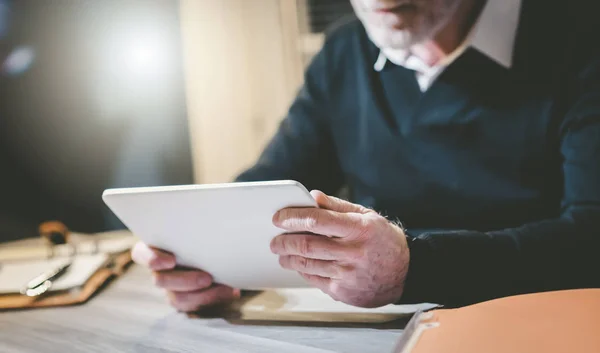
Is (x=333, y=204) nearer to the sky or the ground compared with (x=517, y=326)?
nearer to the sky

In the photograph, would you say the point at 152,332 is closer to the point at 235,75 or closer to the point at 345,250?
the point at 345,250

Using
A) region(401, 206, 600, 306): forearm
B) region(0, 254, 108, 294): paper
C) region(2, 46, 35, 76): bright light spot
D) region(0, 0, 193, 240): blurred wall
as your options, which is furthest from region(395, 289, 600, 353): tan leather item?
region(2, 46, 35, 76): bright light spot

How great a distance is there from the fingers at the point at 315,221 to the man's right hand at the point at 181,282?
23cm

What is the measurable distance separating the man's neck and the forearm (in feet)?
Result: 1.60

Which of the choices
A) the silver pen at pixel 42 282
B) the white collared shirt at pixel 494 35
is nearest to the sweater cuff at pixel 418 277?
the white collared shirt at pixel 494 35

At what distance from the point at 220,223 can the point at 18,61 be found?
1015 millimetres

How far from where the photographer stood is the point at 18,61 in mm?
1422

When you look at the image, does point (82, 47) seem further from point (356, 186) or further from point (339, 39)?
point (356, 186)

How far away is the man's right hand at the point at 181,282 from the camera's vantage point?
2.73ft

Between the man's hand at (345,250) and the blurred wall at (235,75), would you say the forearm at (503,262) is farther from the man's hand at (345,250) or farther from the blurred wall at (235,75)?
the blurred wall at (235,75)

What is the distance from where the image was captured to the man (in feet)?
2.38

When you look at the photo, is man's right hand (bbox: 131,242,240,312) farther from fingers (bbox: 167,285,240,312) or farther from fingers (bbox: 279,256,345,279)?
fingers (bbox: 279,256,345,279)

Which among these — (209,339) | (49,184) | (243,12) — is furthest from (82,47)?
(209,339)

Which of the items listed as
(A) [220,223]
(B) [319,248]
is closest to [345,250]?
(B) [319,248]
